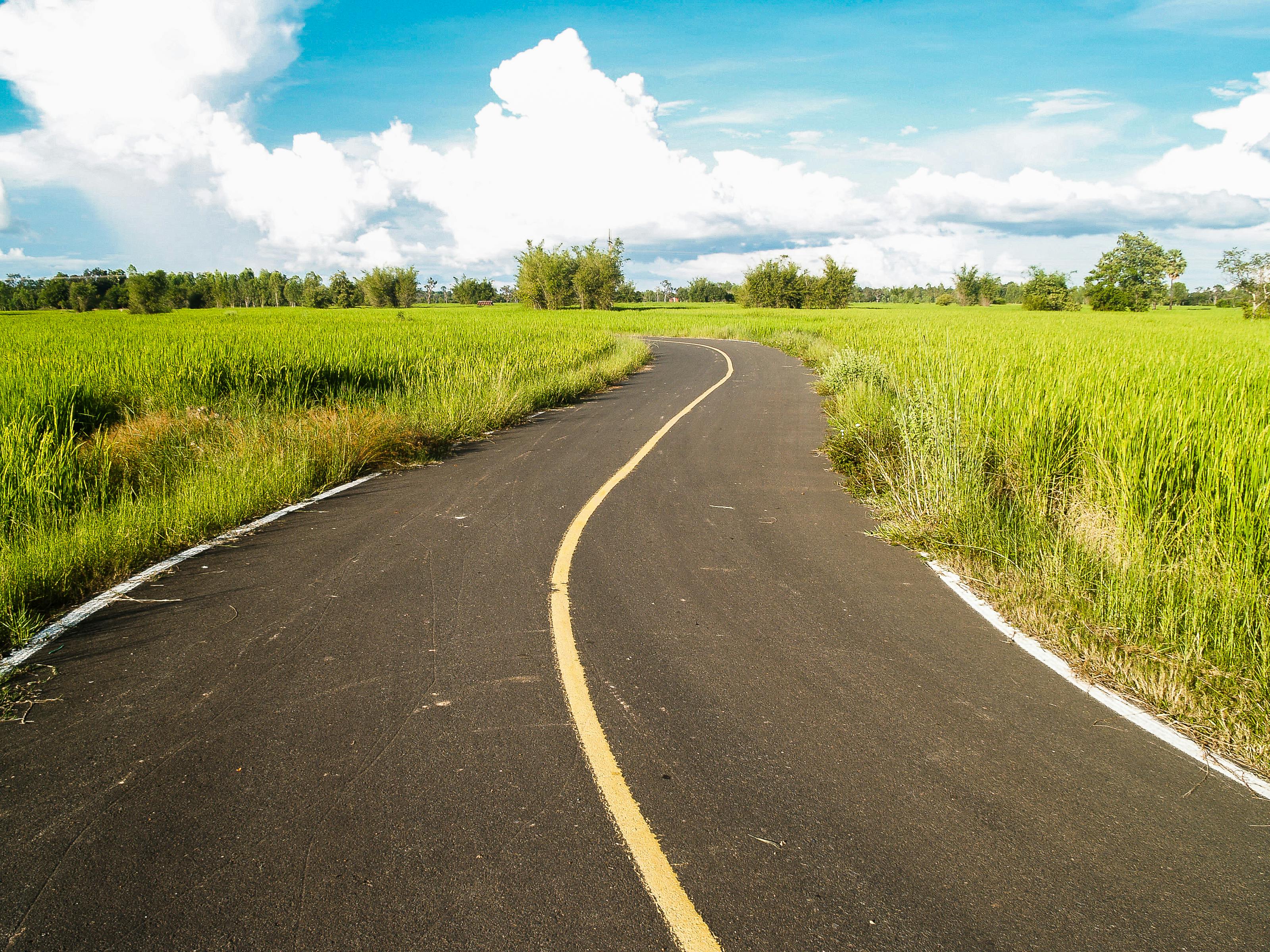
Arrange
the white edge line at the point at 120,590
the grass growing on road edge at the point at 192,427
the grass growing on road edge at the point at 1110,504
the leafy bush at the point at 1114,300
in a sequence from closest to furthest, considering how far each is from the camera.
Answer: the grass growing on road edge at the point at 1110,504, the white edge line at the point at 120,590, the grass growing on road edge at the point at 192,427, the leafy bush at the point at 1114,300

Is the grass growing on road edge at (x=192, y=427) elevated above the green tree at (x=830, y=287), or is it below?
below

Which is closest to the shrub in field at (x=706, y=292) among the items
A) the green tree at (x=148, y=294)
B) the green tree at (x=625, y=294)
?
the green tree at (x=625, y=294)

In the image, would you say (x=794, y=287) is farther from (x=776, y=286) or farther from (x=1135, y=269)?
(x=1135, y=269)

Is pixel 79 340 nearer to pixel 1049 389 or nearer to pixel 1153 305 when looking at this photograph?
pixel 1049 389

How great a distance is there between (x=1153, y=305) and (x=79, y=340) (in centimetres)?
13096

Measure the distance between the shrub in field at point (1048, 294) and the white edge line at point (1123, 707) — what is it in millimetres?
96604

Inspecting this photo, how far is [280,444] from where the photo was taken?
9.37 m

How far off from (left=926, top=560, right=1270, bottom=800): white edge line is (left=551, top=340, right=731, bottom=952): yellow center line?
275 centimetres

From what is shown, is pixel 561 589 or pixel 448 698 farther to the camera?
pixel 561 589

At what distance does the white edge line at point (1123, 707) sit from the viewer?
11.0 ft

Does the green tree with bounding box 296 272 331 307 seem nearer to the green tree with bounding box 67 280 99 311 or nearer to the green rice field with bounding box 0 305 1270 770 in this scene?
the green tree with bounding box 67 280 99 311

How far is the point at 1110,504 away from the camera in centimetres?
596

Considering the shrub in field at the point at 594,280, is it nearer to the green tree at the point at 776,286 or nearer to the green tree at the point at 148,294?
the green tree at the point at 776,286

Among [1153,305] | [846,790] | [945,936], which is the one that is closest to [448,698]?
[846,790]
